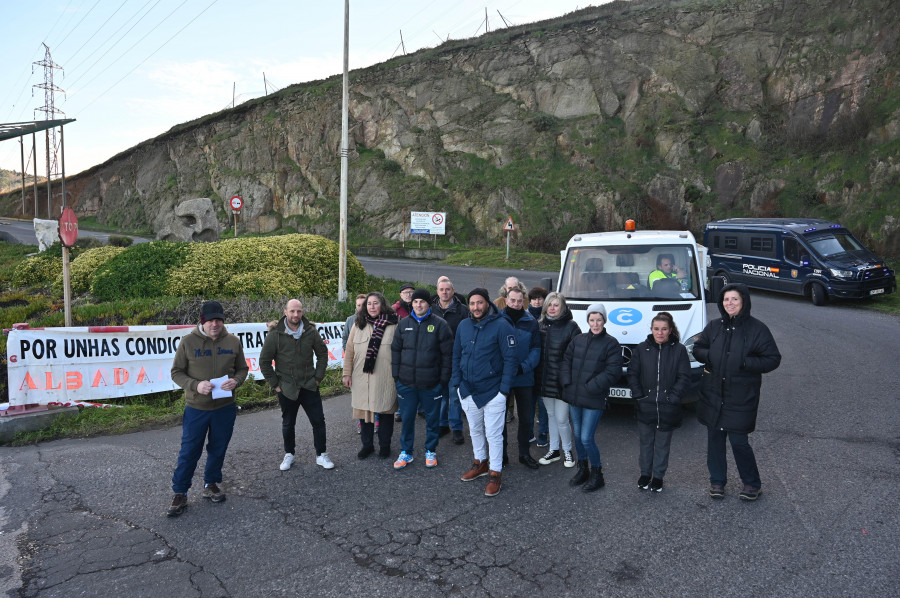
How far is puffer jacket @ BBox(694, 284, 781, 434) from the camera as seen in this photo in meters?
4.96

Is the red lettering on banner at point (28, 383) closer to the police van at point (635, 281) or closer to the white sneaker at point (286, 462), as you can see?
the white sneaker at point (286, 462)

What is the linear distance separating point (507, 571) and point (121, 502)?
347 cm

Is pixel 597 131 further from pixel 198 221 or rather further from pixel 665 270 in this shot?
pixel 665 270

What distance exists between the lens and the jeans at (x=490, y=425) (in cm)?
544

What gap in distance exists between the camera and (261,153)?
4628cm

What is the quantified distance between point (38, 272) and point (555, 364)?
15.5 m

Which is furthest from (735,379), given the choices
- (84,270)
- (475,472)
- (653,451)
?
(84,270)

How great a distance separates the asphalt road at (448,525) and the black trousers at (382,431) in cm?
22

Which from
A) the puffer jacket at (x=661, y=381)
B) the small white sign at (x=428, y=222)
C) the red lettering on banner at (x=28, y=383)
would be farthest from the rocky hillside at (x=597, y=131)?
the red lettering on banner at (x=28, y=383)

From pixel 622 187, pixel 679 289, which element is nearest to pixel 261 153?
pixel 622 187

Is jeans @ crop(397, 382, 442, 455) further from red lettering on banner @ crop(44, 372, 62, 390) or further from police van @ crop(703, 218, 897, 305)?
police van @ crop(703, 218, 897, 305)

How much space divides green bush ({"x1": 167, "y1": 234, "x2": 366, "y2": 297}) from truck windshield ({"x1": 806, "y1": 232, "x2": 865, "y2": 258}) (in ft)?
42.3

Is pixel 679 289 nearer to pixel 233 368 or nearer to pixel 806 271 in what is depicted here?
pixel 233 368

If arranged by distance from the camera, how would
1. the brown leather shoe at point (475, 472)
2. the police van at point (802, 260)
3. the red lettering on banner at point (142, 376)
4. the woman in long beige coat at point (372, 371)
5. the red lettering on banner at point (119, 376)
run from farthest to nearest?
the police van at point (802, 260)
the red lettering on banner at point (142, 376)
the red lettering on banner at point (119, 376)
the woman in long beige coat at point (372, 371)
the brown leather shoe at point (475, 472)
